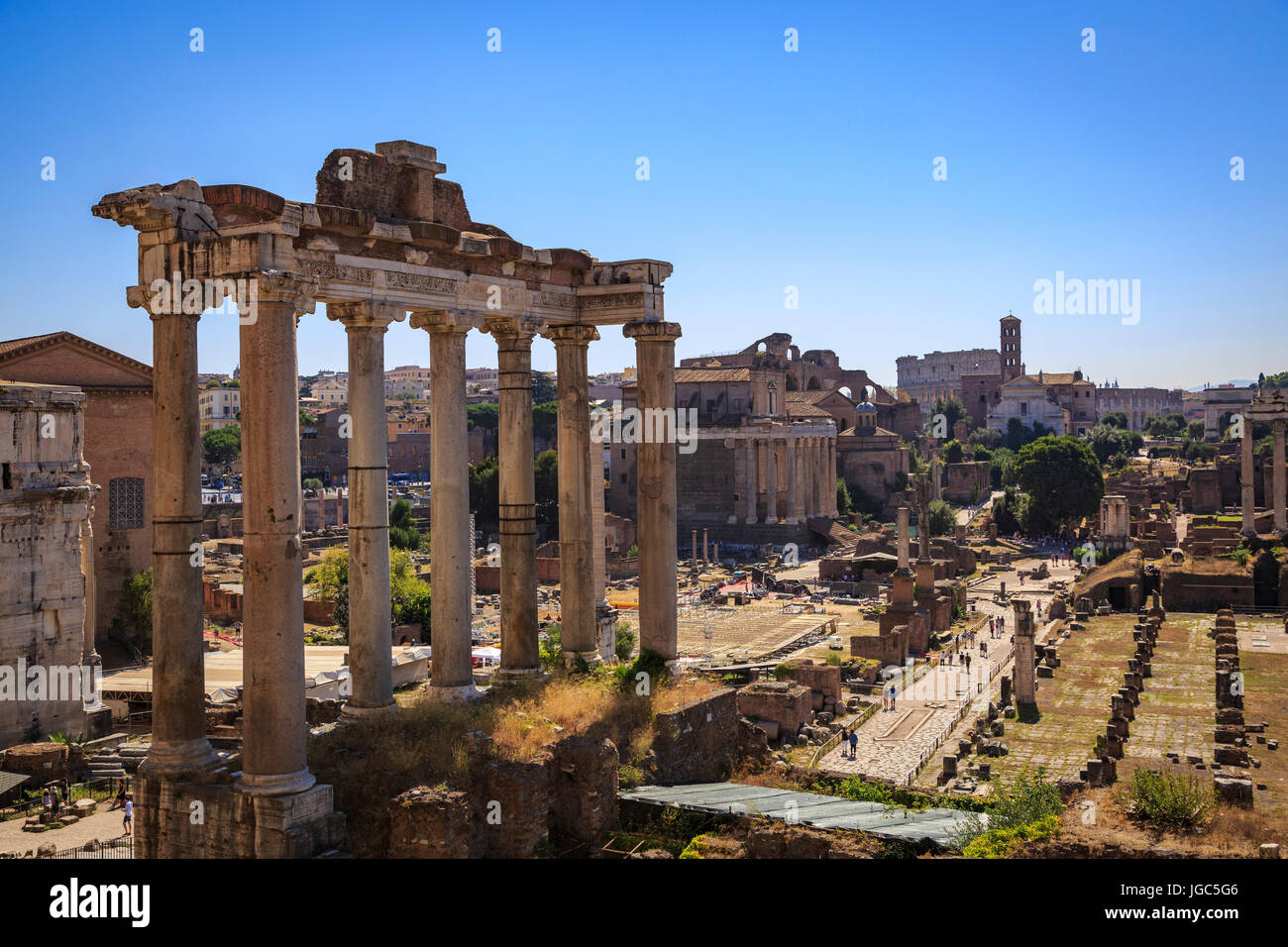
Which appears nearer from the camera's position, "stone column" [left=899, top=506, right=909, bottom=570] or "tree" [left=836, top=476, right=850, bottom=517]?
"stone column" [left=899, top=506, right=909, bottom=570]

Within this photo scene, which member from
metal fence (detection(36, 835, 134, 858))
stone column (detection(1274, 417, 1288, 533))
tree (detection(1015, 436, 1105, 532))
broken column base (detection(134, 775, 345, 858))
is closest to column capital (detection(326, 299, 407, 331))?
broken column base (detection(134, 775, 345, 858))

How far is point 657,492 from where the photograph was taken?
1409 cm

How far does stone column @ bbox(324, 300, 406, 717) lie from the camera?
11539 mm

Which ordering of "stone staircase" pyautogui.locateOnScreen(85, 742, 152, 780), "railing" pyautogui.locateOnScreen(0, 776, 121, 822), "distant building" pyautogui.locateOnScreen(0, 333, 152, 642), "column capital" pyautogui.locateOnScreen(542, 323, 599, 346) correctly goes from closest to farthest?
"column capital" pyautogui.locateOnScreen(542, 323, 599, 346) < "railing" pyautogui.locateOnScreen(0, 776, 121, 822) < "stone staircase" pyautogui.locateOnScreen(85, 742, 152, 780) < "distant building" pyautogui.locateOnScreen(0, 333, 152, 642)

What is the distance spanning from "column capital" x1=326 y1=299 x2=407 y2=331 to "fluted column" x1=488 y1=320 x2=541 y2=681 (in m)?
2.25

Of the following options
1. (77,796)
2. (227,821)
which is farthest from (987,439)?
(227,821)

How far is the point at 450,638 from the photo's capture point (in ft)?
41.5

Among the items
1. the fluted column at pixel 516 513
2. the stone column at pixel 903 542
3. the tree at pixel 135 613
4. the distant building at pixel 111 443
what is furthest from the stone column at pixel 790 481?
the fluted column at pixel 516 513

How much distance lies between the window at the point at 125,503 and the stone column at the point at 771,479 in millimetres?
43126

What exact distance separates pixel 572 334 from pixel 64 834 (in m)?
10.7

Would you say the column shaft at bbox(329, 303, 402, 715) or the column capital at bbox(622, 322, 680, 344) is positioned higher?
the column capital at bbox(622, 322, 680, 344)

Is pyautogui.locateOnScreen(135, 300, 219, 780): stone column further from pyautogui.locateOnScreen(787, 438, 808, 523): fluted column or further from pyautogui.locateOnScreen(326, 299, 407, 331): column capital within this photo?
pyautogui.locateOnScreen(787, 438, 808, 523): fluted column

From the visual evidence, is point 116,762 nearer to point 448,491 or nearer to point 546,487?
point 448,491
